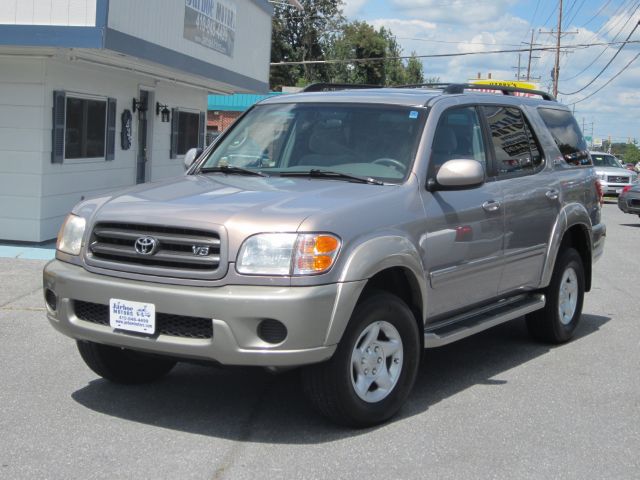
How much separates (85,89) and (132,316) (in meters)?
9.10

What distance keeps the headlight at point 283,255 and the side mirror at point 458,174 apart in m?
1.23

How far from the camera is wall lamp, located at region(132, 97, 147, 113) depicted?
15.2m

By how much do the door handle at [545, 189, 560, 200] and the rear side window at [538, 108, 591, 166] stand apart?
0.55 meters

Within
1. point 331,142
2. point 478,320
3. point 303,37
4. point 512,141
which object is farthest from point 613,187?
point 303,37

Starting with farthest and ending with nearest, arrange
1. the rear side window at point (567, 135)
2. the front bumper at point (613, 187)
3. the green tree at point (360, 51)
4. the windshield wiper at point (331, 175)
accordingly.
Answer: the green tree at point (360, 51) < the front bumper at point (613, 187) < the rear side window at point (567, 135) < the windshield wiper at point (331, 175)

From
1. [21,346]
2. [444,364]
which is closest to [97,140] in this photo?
[21,346]

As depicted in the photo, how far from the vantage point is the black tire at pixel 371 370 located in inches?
181

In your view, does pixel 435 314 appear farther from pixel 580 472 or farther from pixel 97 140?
pixel 97 140

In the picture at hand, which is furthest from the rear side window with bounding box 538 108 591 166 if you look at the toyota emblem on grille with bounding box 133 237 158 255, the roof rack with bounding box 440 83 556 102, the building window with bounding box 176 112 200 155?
the building window with bounding box 176 112 200 155

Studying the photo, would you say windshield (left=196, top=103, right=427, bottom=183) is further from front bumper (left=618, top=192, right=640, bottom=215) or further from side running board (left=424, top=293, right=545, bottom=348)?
front bumper (left=618, top=192, right=640, bottom=215)

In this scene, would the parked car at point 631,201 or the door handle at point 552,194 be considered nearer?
the door handle at point 552,194


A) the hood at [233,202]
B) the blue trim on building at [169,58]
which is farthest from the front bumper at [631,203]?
the hood at [233,202]

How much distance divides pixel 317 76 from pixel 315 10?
5.46m

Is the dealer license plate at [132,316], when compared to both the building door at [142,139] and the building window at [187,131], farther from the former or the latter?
the building window at [187,131]
